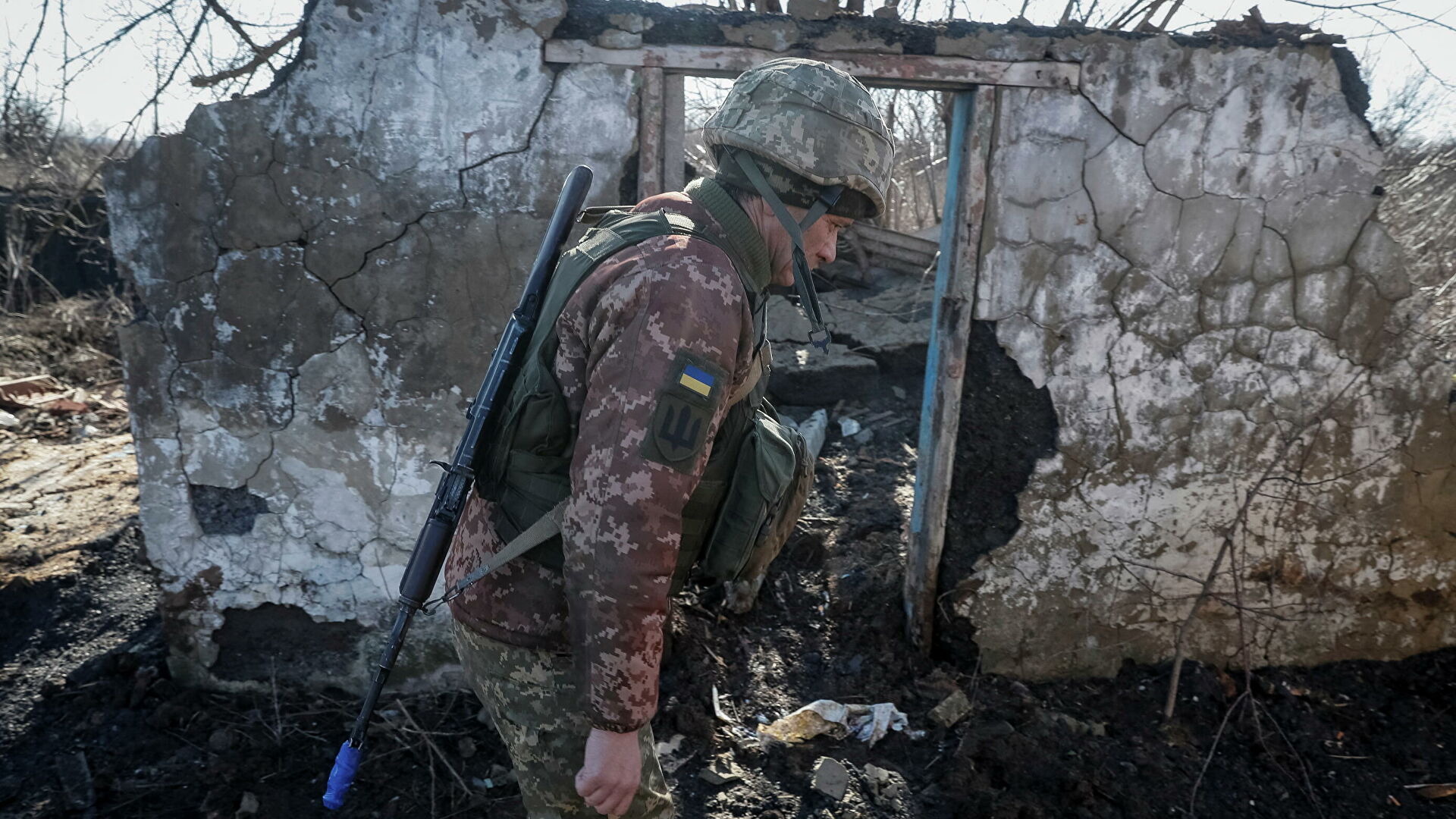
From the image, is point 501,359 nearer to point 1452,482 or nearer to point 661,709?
point 661,709

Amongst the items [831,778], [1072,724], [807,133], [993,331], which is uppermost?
[807,133]

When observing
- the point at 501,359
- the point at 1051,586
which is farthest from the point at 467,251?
the point at 1051,586

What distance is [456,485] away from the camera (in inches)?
60.6

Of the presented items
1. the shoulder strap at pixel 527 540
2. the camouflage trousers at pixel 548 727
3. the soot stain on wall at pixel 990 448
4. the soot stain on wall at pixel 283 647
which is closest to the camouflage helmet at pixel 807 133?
A: the shoulder strap at pixel 527 540

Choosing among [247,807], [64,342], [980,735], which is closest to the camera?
[247,807]

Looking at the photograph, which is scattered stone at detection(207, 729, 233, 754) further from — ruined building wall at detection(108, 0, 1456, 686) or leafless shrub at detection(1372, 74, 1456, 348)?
leafless shrub at detection(1372, 74, 1456, 348)

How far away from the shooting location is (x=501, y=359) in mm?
1496

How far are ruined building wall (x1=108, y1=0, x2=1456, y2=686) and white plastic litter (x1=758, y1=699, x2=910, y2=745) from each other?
0.48 meters

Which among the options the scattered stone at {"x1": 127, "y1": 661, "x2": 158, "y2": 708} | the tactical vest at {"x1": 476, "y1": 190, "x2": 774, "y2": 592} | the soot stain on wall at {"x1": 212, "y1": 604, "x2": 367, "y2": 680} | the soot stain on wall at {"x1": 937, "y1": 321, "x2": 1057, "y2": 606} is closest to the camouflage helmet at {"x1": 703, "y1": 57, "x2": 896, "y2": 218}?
the tactical vest at {"x1": 476, "y1": 190, "x2": 774, "y2": 592}

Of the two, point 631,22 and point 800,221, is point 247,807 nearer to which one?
point 800,221

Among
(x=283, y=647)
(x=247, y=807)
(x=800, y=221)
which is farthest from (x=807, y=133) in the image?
(x=283, y=647)

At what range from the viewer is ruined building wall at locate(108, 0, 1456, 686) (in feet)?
8.16

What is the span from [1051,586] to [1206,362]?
0.91 meters

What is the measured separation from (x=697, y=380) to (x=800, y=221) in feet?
1.39
